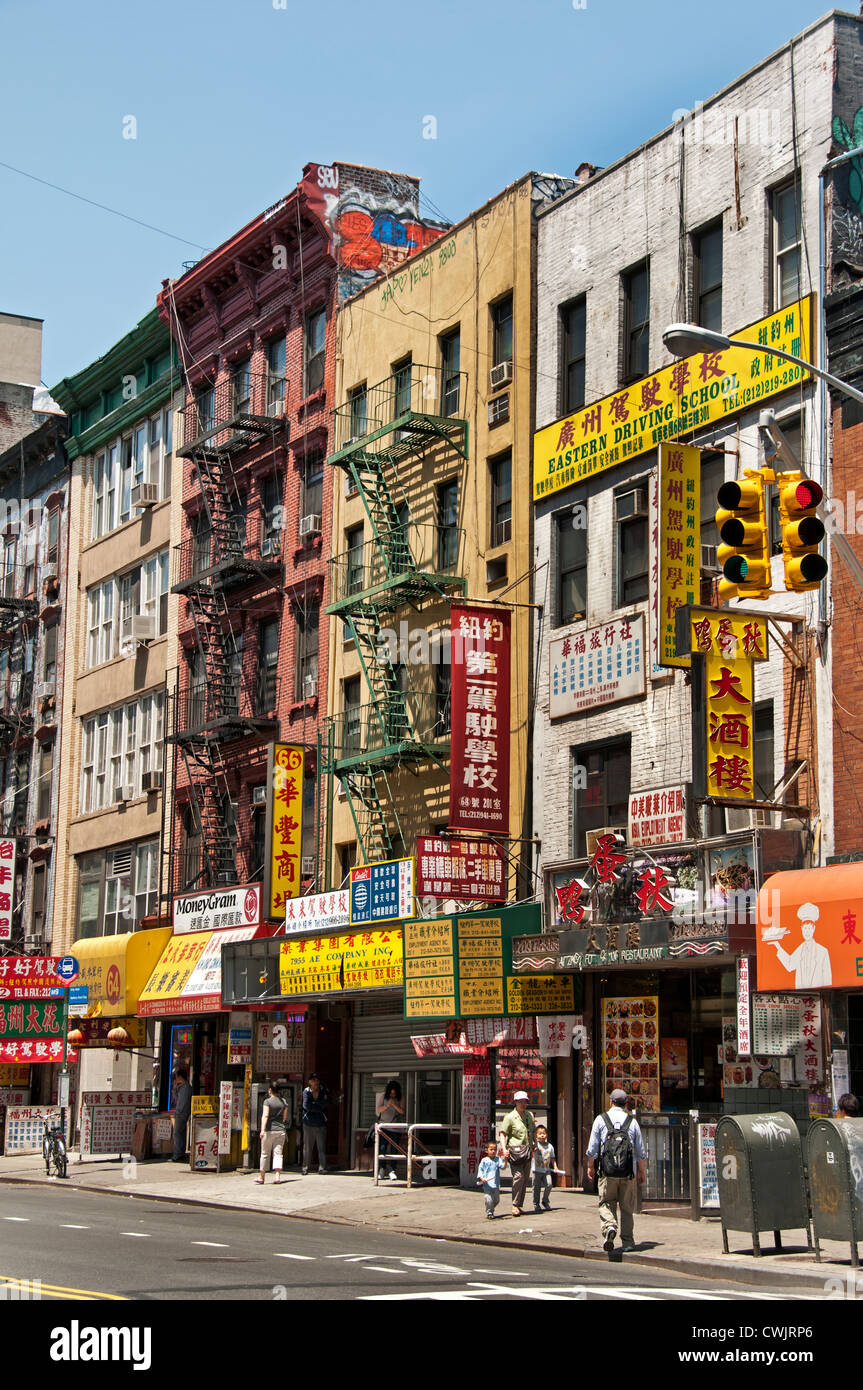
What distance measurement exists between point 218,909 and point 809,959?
19834mm

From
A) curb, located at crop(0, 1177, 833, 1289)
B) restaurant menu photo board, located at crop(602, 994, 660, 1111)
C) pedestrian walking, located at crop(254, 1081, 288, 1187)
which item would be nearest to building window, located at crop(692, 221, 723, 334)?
restaurant menu photo board, located at crop(602, 994, 660, 1111)

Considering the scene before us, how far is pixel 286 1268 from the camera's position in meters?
16.6

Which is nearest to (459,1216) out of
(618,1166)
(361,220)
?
(618,1166)

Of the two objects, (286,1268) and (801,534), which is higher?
(801,534)

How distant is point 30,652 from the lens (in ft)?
181

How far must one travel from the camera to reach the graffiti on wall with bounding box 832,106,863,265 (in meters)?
24.4

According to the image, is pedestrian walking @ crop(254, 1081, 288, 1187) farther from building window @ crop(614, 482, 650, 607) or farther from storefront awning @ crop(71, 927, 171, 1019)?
storefront awning @ crop(71, 927, 171, 1019)

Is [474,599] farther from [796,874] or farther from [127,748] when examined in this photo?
[127,748]

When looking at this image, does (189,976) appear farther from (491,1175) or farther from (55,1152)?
(491,1175)

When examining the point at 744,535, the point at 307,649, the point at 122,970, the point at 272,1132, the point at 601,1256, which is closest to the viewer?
the point at 744,535

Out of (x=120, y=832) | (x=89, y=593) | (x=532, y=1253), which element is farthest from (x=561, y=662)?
(x=89, y=593)

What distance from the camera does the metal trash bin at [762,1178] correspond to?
18.1 m

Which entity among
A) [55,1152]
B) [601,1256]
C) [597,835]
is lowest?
[55,1152]

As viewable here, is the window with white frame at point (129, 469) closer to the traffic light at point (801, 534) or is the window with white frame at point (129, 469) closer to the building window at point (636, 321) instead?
the building window at point (636, 321)
